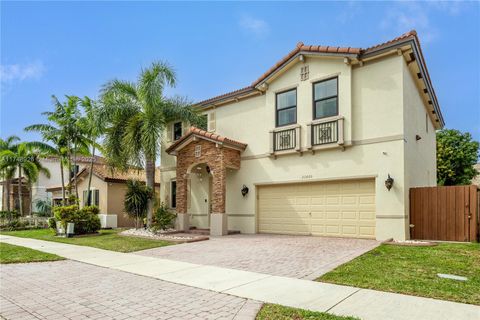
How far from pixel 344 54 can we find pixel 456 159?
23.1 meters

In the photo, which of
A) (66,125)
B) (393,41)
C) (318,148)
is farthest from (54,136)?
(393,41)

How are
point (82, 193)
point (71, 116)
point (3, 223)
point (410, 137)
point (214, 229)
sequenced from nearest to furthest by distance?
point (410, 137), point (214, 229), point (71, 116), point (3, 223), point (82, 193)

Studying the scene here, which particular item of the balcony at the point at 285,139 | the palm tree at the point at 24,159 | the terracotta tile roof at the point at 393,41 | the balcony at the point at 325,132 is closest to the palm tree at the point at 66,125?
the palm tree at the point at 24,159

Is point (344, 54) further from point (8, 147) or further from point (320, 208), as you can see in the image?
point (8, 147)

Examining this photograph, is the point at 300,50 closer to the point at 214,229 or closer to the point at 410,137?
the point at 410,137

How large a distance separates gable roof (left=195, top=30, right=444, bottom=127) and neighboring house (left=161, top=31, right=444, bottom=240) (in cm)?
5

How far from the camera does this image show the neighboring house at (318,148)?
516 inches

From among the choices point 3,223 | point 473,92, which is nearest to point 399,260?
point 473,92

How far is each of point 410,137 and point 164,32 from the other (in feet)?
36.6

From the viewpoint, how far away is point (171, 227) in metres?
18.3

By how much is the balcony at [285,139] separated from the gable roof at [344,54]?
242cm

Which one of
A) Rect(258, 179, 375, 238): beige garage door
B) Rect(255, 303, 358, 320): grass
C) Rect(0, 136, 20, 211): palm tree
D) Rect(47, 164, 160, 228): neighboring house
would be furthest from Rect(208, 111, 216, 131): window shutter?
Rect(0, 136, 20, 211): palm tree

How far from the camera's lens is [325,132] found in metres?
14.5

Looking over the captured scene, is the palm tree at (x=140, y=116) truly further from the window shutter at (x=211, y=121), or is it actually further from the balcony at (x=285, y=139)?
the balcony at (x=285, y=139)
